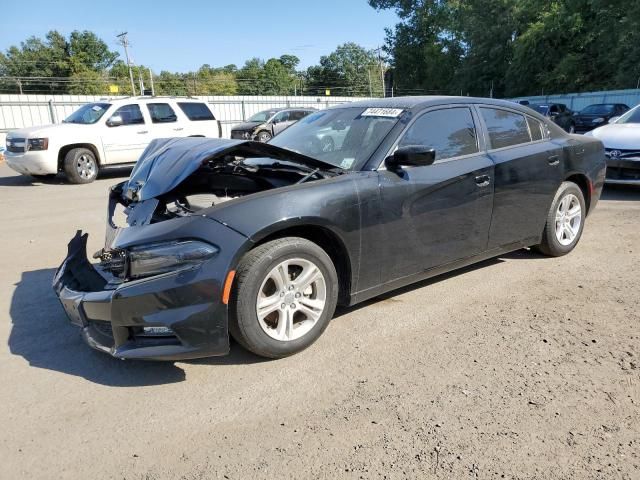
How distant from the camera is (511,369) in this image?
2.96 meters

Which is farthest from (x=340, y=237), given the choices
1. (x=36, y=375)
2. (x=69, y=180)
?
(x=69, y=180)

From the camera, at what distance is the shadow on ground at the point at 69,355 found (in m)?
2.98

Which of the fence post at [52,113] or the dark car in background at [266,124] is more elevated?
the fence post at [52,113]

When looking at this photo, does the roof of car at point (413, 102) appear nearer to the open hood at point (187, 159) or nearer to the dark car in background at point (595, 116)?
the open hood at point (187, 159)

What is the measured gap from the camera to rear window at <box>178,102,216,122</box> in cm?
1289

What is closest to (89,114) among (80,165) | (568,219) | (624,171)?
(80,165)

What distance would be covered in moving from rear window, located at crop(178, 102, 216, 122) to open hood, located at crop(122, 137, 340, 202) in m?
9.69

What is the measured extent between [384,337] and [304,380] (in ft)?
2.46

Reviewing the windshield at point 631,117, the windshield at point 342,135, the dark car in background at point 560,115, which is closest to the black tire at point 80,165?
the windshield at point 342,135

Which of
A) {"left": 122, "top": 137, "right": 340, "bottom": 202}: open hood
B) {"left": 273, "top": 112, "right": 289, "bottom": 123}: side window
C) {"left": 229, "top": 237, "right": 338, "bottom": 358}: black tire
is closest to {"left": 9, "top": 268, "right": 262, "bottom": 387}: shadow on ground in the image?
{"left": 229, "top": 237, "right": 338, "bottom": 358}: black tire

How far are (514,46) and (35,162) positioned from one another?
4602 cm

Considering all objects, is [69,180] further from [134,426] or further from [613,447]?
[613,447]

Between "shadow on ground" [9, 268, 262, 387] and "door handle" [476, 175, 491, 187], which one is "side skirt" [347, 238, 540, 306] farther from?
"shadow on ground" [9, 268, 262, 387]

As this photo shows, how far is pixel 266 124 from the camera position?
19.4 m
